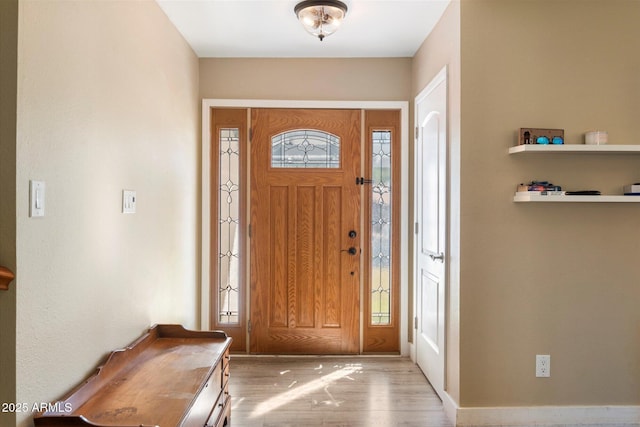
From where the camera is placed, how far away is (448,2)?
2.74 m

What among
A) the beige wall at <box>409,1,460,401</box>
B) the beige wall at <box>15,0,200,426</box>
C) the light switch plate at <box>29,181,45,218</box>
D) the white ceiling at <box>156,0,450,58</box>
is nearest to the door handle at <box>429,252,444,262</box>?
the beige wall at <box>409,1,460,401</box>

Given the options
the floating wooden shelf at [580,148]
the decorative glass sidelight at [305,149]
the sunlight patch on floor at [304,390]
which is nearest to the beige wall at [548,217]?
the floating wooden shelf at [580,148]

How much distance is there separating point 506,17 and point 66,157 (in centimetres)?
240

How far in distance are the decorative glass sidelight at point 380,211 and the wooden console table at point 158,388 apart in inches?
64.0

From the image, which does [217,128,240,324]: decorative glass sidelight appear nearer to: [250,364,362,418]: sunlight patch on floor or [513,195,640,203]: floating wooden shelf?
[250,364,362,418]: sunlight patch on floor

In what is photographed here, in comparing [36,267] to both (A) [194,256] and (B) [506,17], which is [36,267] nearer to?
(A) [194,256]

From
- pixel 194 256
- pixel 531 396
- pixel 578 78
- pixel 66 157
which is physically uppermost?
pixel 578 78

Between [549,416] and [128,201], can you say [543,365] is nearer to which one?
[549,416]

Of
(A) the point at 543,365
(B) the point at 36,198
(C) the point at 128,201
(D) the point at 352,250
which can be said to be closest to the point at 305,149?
(D) the point at 352,250

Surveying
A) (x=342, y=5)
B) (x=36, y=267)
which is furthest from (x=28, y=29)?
(x=342, y=5)

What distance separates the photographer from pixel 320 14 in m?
2.75

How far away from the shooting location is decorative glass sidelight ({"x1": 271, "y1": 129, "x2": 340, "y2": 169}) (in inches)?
148

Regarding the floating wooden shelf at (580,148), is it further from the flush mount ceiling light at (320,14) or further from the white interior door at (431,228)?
the flush mount ceiling light at (320,14)
